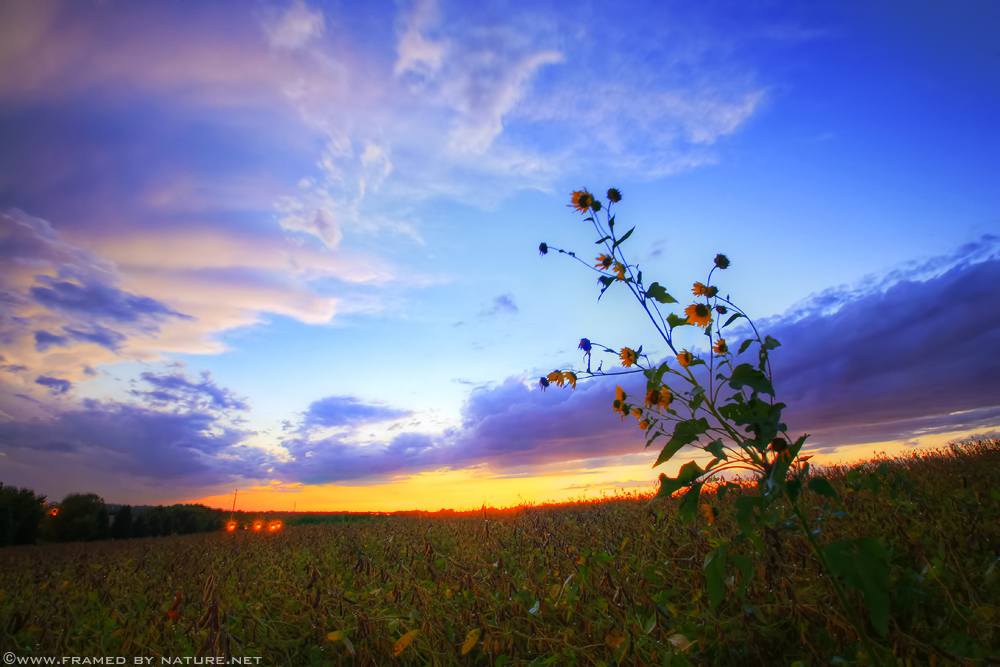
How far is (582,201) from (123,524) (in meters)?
20.0

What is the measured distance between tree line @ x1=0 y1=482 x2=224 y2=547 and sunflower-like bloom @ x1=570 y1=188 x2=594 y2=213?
1870cm

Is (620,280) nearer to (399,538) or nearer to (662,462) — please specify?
(662,462)

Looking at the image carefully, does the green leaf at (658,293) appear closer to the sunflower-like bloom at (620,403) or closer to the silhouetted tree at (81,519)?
the sunflower-like bloom at (620,403)

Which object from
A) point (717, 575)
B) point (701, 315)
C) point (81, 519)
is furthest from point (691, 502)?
point (81, 519)

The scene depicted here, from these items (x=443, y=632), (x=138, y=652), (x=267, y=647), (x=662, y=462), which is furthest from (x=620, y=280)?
(x=138, y=652)

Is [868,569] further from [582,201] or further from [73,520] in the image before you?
[73,520]

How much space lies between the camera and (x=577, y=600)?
3717mm

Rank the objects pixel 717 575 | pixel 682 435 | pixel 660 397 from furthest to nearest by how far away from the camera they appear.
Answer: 1. pixel 660 397
2. pixel 682 435
3. pixel 717 575

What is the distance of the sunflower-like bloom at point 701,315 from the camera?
139 inches

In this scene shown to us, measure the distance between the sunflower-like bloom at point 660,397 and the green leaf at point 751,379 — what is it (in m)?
0.59

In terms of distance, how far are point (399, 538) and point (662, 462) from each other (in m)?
6.15

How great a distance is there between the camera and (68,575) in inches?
285

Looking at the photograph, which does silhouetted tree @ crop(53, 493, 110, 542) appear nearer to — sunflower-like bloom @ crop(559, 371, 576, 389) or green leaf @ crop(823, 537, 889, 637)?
sunflower-like bloom @ crop(559, 371, 576, 389)

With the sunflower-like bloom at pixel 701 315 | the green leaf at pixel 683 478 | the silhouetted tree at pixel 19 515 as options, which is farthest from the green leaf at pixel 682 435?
the silhouetted tree at pixel 19 515
